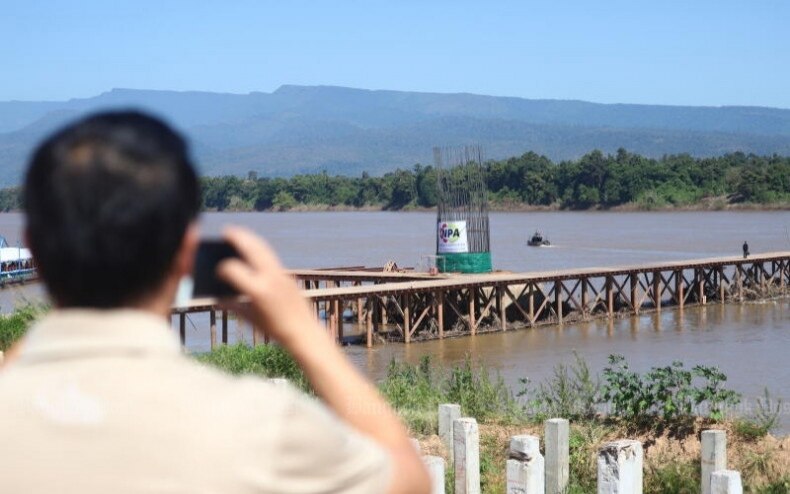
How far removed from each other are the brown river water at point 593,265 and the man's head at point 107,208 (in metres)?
0.22

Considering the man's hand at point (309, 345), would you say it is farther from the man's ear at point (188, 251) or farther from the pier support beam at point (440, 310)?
the pier support beam at point (440, 310)

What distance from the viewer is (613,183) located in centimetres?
9862

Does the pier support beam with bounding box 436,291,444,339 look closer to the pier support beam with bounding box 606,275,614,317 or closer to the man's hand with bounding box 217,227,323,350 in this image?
the pier support beam with bounding box 606,275,614,317

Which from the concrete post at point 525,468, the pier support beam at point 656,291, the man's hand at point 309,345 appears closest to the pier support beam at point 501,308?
the pier support beam at point 656,291

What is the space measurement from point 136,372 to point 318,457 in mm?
210

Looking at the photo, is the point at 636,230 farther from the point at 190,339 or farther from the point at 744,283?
the point at 190,339

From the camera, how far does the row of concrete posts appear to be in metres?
4.77

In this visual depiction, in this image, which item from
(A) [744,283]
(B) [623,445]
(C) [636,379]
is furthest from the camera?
(A) [744,283]

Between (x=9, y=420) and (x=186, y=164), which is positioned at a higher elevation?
(x=186, y=164)

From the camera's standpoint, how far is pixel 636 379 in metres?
9.80

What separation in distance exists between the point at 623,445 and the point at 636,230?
7057 centimetres

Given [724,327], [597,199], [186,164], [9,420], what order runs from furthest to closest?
1. [597,199]
2. [724,327]
3. [186,164]
4. [9,420]

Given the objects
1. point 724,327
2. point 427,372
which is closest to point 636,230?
point 724,327

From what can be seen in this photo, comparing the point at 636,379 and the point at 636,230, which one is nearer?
the point at 636,379
